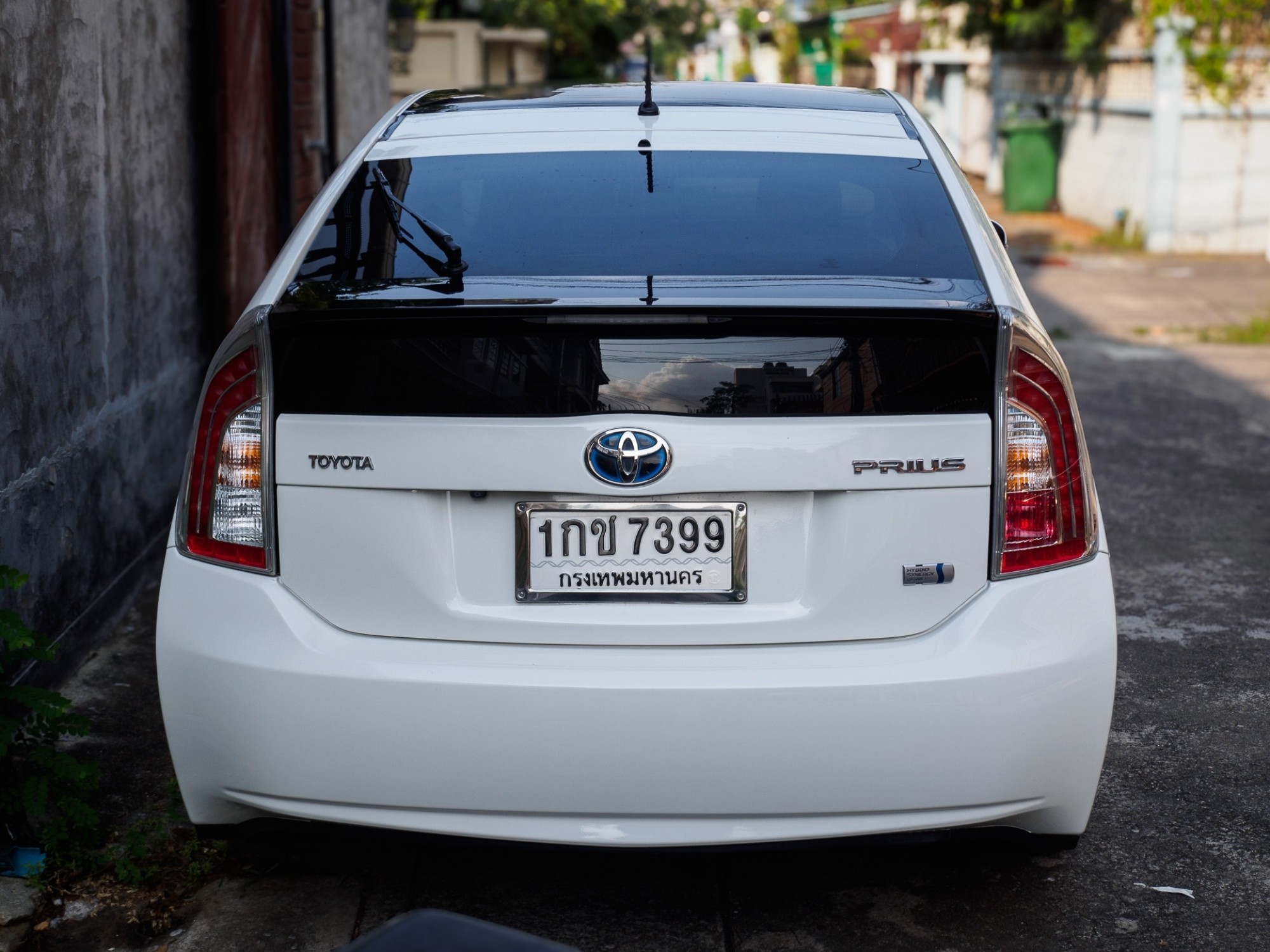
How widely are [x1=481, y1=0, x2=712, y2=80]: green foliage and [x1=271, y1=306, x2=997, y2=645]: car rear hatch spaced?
1615cm

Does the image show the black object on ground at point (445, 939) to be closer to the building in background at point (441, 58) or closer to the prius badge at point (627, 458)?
the prius badge at point (627, 458)

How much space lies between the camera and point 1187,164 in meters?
15.9

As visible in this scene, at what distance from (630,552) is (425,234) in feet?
2.87

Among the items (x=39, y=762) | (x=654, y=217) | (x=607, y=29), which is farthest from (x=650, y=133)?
(x=607, y=29)

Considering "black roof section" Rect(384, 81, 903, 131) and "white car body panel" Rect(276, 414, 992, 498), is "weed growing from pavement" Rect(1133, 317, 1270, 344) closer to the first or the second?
"black roof section" Rect(384, 81, 903, 131)

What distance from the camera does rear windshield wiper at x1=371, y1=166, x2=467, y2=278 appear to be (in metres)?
2.93

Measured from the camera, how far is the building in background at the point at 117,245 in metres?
4.12

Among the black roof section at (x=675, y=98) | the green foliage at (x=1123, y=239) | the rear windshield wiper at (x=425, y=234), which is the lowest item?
the green foliage at (x=1123, y=239)

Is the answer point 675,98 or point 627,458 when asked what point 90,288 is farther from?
point 627,458

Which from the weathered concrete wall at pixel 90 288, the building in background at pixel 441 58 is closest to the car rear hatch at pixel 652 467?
the weathered concrete wall at pixel 90 288

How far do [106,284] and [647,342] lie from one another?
2815mm

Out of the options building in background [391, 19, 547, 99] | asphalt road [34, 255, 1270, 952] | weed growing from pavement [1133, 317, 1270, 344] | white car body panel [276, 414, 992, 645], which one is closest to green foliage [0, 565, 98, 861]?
asphalt road [34, 255, 1270, 952]

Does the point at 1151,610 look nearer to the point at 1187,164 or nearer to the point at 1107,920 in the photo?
the point at 1107,920

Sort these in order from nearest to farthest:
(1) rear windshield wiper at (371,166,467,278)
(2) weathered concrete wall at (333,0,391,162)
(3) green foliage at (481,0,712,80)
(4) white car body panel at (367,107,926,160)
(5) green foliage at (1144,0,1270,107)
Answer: (1) rear windshield wiper at (371,166,467,278), (4) white car body panel at (367,107,926,160), (2) weathered concrete wall at (333,0,391,162), (5) green foliage at (1144,0,1270,107), (3) green foliage at (481,0,712,80)
